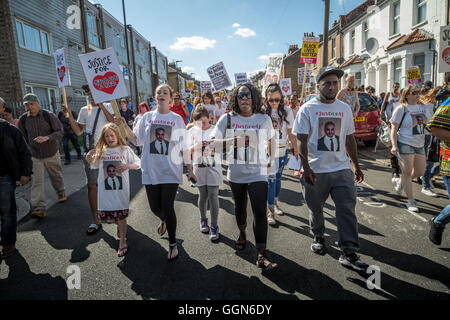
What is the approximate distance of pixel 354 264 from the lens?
2.99 meters

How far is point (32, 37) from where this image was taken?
14.3 meters

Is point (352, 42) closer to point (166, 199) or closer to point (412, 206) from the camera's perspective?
point (412, 206)

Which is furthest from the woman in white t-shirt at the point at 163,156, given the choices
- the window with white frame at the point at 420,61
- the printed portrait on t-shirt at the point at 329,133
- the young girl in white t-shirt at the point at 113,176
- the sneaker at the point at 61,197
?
the window with white frame at the point at 420,61

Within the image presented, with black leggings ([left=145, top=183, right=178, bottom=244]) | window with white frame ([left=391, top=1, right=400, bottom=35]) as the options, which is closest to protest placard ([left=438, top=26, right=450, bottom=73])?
black leggings ([left=145, top=183, right=178, bottom=244])

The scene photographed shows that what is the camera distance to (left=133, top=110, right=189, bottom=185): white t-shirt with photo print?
3314 millimetres

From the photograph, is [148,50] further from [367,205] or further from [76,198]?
[367,205]

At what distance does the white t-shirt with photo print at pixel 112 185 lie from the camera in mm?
3465

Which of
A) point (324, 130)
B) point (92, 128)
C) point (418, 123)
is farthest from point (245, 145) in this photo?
point (418, 123)

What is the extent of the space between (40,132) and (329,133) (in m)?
4.73

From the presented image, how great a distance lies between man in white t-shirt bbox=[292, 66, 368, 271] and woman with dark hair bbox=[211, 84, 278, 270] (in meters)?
0.43

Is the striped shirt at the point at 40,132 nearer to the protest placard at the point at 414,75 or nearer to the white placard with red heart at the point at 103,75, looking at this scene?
the white placard with red heart at the point at 103,75

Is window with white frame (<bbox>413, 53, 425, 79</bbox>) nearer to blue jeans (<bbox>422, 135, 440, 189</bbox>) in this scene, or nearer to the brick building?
blue jeans (<bbox>422, 135, 440, 189</bbox>)

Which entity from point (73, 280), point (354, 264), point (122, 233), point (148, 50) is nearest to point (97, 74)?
point (122, 233)

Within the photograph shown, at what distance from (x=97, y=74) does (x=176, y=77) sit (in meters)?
54.3
